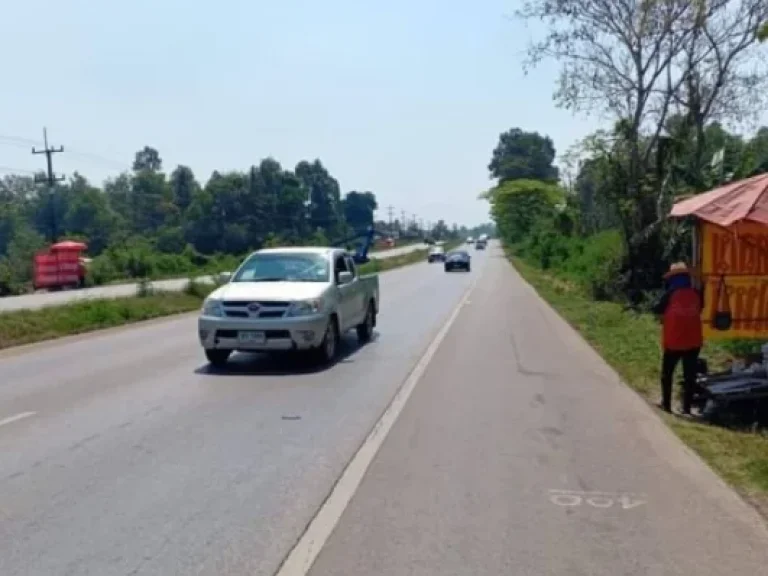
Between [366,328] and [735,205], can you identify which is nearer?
[735,205]

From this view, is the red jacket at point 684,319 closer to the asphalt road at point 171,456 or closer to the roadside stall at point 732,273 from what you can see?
the roadside stall at point 732,273

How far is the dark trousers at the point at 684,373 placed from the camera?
10.8 meters

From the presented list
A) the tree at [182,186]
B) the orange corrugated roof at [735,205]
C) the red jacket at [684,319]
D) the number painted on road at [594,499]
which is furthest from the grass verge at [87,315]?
the tree at [182,186]

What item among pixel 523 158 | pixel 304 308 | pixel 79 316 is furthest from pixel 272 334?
pixel 523 158

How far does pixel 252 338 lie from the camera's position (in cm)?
1403

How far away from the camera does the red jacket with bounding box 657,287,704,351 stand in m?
10.7

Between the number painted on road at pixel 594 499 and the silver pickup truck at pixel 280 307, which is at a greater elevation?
the silver pickup truck at pixel 280 307

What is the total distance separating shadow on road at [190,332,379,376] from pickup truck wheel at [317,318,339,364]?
0.44 feet

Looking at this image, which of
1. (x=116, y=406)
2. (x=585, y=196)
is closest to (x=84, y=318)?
(x=116, y=406)

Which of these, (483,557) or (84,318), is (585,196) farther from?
(483,557)

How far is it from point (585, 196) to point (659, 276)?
29.1 metres

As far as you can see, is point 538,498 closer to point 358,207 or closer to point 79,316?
point 79,316

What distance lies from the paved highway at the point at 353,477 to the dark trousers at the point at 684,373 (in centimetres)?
42

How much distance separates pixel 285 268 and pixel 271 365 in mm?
1770
